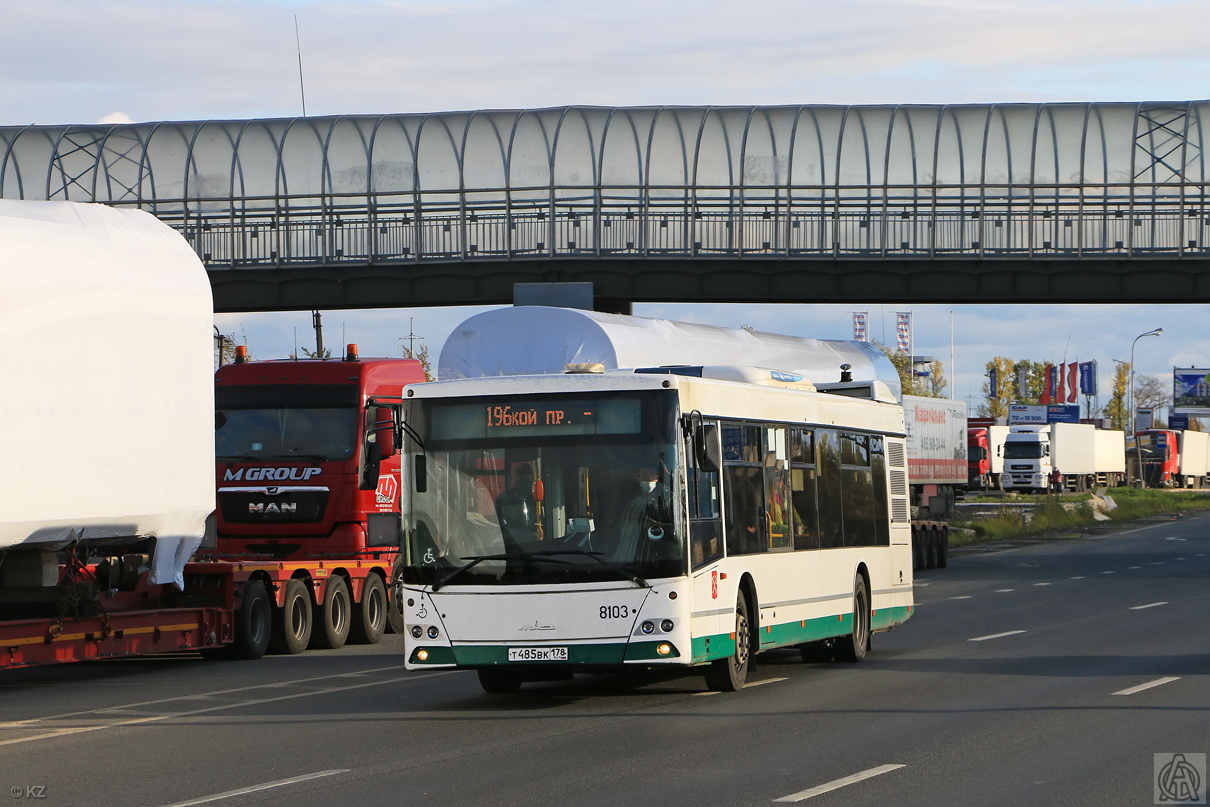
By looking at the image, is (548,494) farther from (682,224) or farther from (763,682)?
(682,224)

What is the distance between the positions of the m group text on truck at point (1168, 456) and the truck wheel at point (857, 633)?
99225mm

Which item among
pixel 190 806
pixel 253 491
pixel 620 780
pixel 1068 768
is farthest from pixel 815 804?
pixel 253 491

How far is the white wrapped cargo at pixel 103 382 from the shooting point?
49.4 feet

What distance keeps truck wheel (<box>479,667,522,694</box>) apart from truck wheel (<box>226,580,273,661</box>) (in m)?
4.88

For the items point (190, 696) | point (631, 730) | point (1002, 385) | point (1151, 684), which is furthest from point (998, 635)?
point (1002, 385)

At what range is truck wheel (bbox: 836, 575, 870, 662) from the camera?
722 inches

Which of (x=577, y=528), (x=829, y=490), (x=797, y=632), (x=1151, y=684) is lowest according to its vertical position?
(x=1151, y=684)

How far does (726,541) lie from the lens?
15.0m

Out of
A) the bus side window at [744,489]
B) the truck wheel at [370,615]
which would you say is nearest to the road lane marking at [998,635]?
the bus side window at [744,489]

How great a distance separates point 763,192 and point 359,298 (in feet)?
32.4

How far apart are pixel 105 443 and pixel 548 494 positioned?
4555 mm

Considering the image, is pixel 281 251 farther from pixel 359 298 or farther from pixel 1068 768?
pixel 1068 768

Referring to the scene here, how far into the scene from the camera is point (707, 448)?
14.5 m

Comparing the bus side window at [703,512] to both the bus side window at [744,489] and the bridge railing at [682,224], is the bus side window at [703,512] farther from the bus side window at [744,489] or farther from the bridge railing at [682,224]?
the bridge railing at [682,224]
